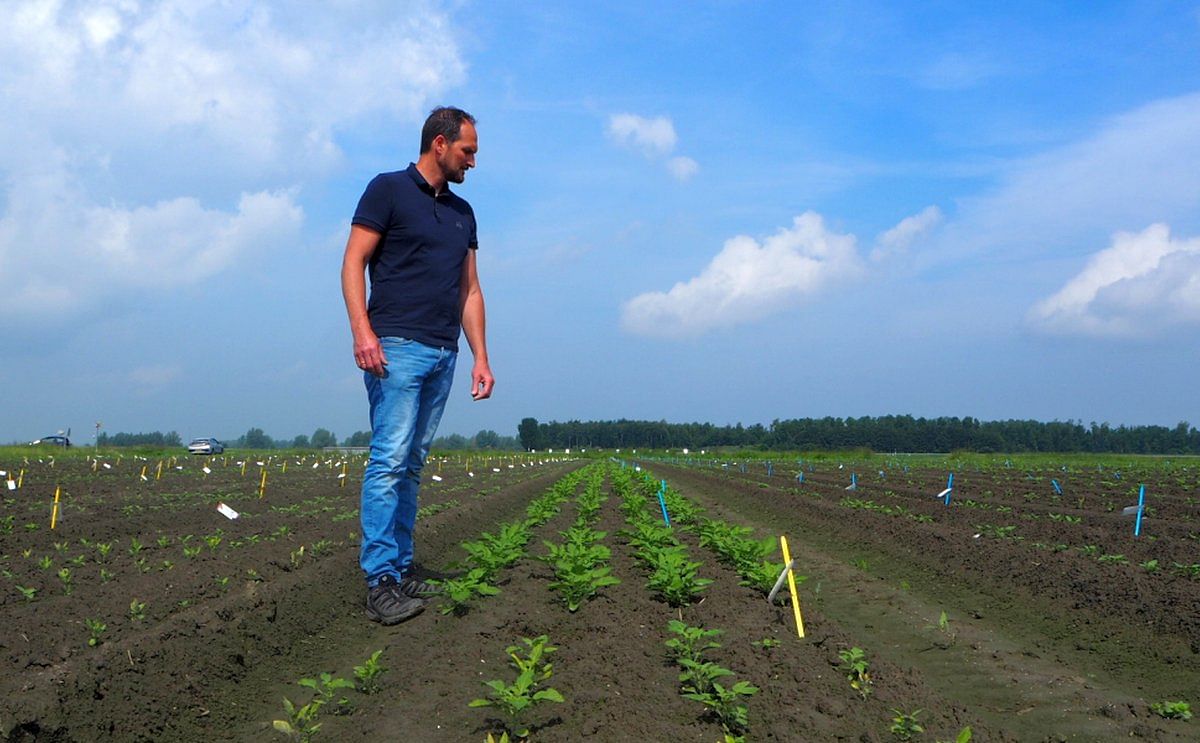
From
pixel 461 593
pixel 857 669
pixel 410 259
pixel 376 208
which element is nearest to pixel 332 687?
pixel 461 593

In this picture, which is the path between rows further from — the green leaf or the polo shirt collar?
the polo shirt collar

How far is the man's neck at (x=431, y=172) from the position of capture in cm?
452

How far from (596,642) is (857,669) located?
115 centimetres

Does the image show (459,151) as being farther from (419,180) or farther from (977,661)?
(977,661)

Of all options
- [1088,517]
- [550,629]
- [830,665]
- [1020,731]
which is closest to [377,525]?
[550,629]

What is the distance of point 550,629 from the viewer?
4.16m

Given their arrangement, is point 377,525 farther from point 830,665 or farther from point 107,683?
point 830,665

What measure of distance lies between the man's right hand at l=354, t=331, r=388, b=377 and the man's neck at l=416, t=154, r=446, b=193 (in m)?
0.96

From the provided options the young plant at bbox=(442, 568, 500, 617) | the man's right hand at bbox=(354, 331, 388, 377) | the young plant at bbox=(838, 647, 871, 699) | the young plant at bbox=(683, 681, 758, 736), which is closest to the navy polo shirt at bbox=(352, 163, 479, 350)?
the man's right hand at bbox=(354, 331, 388, 377)

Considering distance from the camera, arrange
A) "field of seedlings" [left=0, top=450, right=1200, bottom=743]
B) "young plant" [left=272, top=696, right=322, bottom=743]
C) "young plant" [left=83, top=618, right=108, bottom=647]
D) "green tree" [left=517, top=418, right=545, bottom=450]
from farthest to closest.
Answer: "green tree" [left=517, top=418, right=545, bottom=450]
"young plant" [left=83, top=618, right=108, bottom=647]
"field of seedlings" [left=0, top=450, right=1200, bottom=743]
"young plant" [left=272, top=696, right=322, bottom=743]

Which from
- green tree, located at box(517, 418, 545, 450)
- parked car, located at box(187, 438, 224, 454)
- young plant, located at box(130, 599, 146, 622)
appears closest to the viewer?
young plant, located at box(130, 599, 146, 622)

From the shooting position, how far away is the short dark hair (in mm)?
4445

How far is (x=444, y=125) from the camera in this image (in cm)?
445

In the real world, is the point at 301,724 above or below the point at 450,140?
below
